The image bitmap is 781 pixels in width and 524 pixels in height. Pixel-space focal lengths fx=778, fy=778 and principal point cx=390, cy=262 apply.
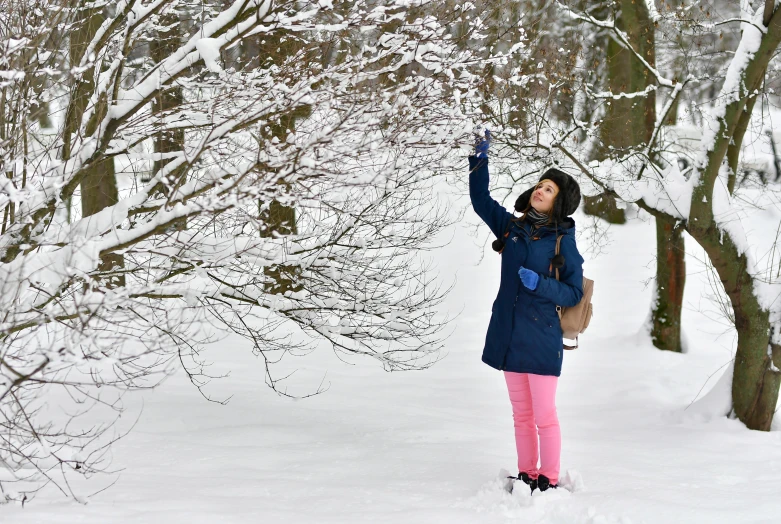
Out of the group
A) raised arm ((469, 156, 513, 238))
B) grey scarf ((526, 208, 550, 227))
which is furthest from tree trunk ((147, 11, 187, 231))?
grey scarf ((526, 208, 550, 227))

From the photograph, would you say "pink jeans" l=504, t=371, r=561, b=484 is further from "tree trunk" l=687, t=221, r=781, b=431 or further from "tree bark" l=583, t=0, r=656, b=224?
"tree bark" l=583, t=0, r=656, b=224

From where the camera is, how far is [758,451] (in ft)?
18.6

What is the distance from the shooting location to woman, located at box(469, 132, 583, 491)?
13.6 feet

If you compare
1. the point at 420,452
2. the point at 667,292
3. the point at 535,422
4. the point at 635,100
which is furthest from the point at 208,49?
the point at 667,292

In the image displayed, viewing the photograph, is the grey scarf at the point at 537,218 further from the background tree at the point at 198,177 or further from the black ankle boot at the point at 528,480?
the black ankle boot at the point at 528,480

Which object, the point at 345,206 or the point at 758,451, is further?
the point at 758,451

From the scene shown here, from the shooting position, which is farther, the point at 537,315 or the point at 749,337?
the point at 749,337

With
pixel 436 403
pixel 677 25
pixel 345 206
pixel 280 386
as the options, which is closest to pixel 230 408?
pixel 280 386

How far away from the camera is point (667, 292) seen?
971 centimetres

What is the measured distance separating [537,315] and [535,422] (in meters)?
0.60

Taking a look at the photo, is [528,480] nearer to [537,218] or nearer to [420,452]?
[420,452]

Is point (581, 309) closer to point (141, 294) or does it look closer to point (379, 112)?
point (379, 112)

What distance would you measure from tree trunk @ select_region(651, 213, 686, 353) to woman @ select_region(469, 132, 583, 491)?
563 cm

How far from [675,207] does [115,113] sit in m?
4.36
